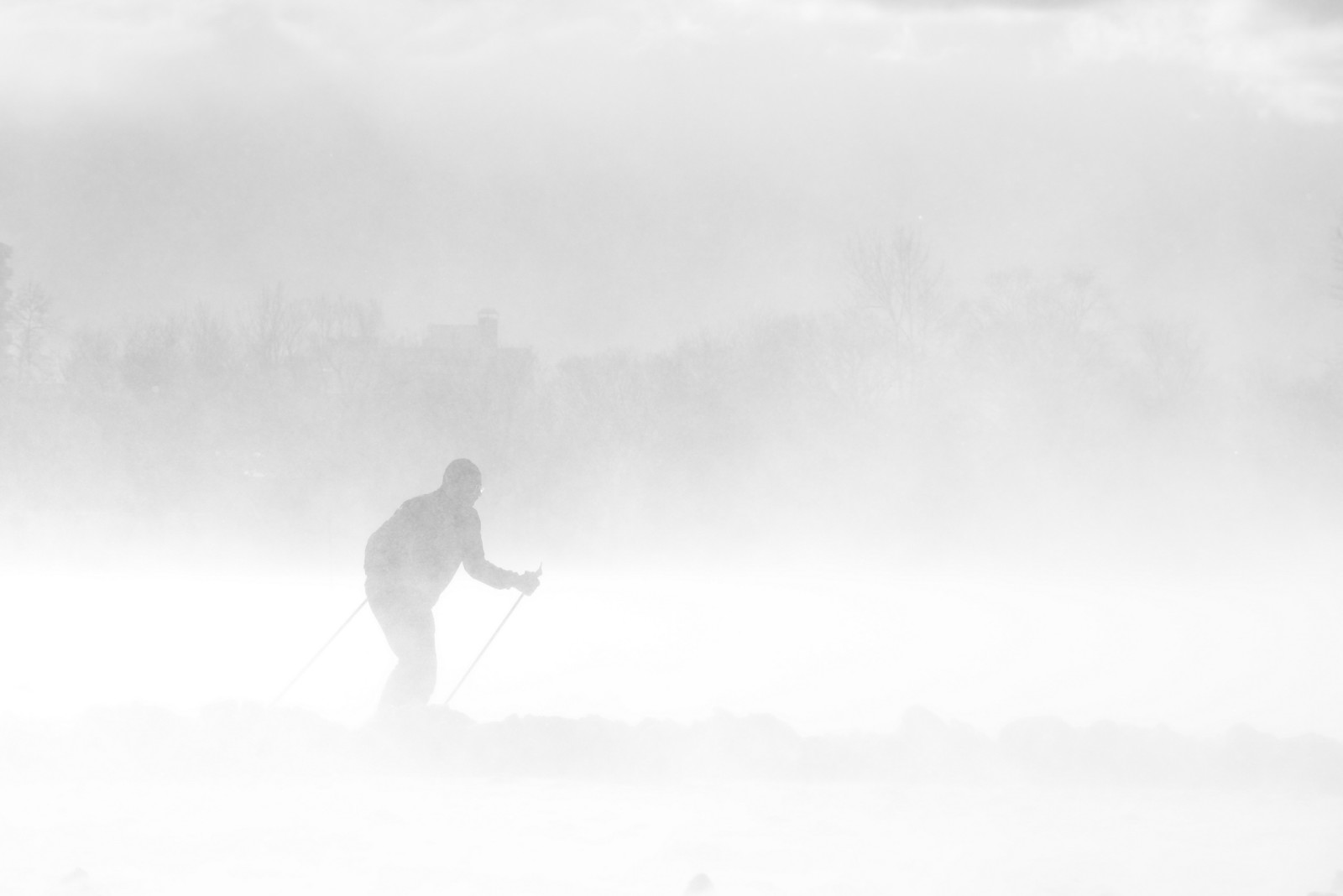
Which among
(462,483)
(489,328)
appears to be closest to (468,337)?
(489,328)

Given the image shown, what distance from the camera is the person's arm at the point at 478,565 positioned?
7.54 meters

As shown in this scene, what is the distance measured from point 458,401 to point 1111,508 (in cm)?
1885

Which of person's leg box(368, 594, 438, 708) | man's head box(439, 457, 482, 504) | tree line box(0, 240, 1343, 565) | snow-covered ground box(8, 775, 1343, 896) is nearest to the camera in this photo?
snow-covered ground box(8, 775, 1343, 896)

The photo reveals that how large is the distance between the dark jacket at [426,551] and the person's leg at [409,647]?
72mm

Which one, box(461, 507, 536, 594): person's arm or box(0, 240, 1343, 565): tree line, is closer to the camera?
box(461, 507, 536, 594): person's arm

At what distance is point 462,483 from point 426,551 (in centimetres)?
47

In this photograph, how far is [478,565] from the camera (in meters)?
7.56

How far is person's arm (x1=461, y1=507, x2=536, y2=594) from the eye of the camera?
24.7 ft

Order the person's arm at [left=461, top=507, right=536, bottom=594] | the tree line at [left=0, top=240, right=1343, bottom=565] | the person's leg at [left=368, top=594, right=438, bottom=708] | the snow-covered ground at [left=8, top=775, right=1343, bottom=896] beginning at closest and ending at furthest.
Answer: the snow-covered ground at [left=8, top=775, right=1343, bottom=896] < the person's leg at [left=368, top=594, right=438, bottom=708] < the person's arm at [left=461, top=507, right=536, bottom=594] < the tree line at [left=0, top=240, right=1343, bottom=565]

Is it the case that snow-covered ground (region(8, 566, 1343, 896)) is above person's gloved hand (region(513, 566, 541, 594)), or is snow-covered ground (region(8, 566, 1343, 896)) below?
below

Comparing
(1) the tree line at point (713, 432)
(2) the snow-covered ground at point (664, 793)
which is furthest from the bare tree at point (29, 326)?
(2) the snow-covered ground at point (664, 793)

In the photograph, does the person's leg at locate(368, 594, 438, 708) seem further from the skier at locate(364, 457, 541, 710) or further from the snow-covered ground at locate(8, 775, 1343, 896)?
the snow-covered ground at locate(8, 775, 1343, 896)

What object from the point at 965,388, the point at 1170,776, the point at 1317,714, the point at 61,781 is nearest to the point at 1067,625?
the point at 1317,714

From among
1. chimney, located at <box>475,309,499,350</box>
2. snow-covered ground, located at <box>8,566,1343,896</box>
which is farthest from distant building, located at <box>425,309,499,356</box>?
snow-covered ground, located at <box>8,566,1343,896</box>
